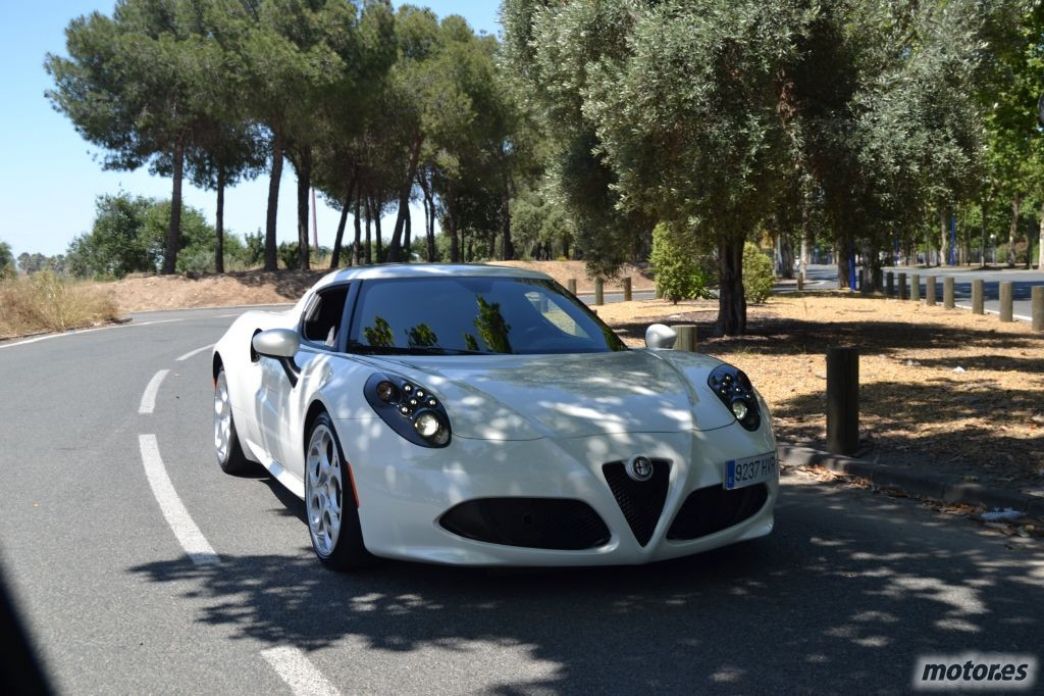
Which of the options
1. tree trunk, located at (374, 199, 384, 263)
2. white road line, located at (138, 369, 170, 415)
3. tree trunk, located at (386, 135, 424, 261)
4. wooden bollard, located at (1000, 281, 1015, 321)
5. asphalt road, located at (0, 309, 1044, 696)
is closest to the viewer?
asphalt road, located at (0, 309, 1044, 696)

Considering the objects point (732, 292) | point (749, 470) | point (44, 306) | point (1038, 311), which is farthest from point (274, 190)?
point (749, 470)

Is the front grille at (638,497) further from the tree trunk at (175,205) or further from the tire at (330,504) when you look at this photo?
the tree trunk at (175,205)

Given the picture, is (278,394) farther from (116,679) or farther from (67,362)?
(67,362)

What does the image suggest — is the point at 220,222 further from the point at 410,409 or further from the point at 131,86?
the point at 410,409

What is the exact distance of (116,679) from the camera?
3.44m

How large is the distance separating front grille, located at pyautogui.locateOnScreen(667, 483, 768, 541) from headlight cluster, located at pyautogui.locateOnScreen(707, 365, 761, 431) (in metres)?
0.32

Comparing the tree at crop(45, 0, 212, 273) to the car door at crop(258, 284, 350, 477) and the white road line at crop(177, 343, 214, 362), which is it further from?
the car door at crop(258, 284, 350, 477)

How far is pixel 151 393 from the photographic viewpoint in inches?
440

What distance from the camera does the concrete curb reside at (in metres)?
5.62

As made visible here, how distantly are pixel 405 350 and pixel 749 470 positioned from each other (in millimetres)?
1803

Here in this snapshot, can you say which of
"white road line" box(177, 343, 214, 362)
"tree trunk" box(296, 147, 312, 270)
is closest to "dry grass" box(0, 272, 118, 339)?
"white road line" box(177, 343, 214, 362)

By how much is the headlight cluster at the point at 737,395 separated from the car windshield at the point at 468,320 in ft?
2.57

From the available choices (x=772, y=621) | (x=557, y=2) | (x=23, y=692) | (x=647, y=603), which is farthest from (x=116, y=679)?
(x=557, y=2)

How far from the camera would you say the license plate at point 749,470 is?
434 cm
